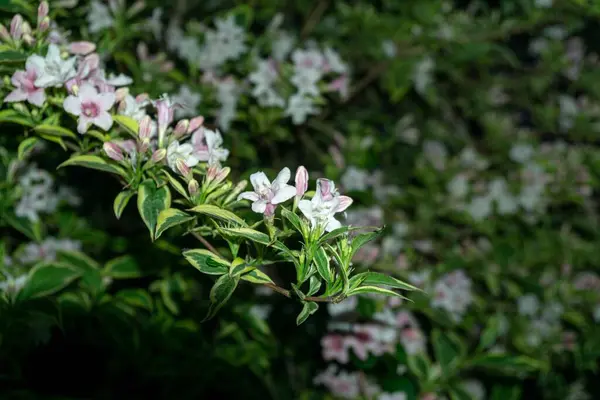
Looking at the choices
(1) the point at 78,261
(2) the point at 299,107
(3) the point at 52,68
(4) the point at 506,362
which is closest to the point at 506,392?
(4) the point at 506,362

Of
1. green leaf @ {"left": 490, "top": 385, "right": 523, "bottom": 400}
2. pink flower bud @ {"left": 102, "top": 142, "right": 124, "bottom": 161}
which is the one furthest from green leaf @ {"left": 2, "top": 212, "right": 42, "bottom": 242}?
green leaf @ {"left": 490, "top": 385, "right": 523, "bottom": 400}

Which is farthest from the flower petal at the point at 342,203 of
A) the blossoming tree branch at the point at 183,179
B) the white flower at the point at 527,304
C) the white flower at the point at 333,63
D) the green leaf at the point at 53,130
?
the white flower at the point at 527,304

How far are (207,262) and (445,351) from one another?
1.08 meters

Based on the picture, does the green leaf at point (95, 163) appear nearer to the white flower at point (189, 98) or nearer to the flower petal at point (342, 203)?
the flower petal at point (342, 203)

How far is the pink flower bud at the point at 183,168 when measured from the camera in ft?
3.31

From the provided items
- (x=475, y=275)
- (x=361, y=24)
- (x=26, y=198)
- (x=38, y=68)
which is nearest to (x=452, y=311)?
(x=475, y=275)

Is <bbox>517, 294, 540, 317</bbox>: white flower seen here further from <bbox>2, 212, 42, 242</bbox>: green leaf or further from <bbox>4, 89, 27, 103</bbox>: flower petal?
<bbox>4, 89, 27, 103</bbox>: flower petal

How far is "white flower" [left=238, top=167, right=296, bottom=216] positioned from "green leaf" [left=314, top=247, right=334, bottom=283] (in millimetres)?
87

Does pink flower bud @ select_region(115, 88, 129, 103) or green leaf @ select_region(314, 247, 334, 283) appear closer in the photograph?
green leaf @ select_region(314, 247, 334, 283)

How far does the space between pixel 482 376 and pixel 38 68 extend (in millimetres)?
1812

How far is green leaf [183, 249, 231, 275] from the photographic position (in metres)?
0.96

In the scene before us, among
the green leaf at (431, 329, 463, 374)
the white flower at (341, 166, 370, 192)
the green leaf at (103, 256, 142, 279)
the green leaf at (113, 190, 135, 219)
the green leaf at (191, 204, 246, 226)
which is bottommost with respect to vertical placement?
the green leaf at (431, 329, 463, 374)

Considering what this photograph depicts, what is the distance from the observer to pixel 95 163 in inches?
43.5

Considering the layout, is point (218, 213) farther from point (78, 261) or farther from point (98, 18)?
point (98, 18)
